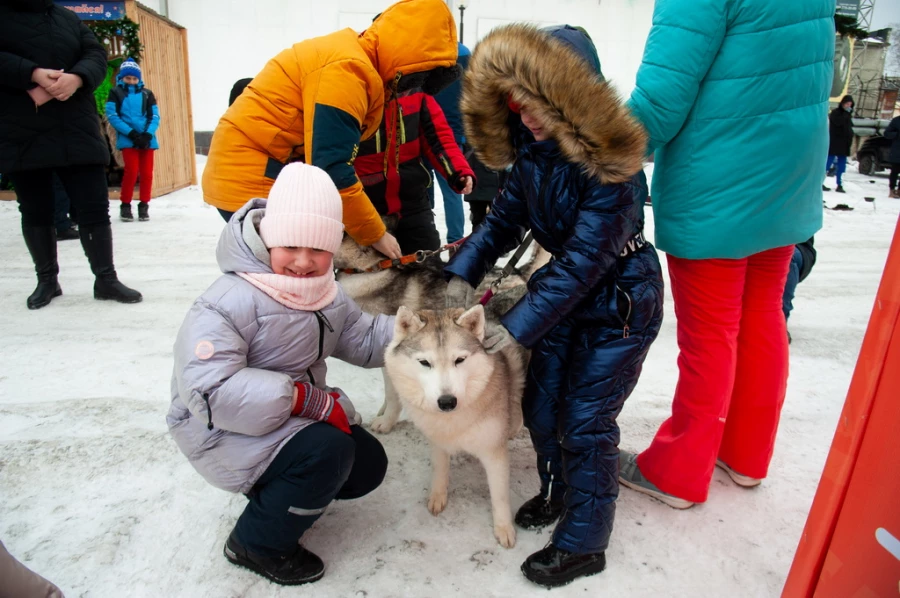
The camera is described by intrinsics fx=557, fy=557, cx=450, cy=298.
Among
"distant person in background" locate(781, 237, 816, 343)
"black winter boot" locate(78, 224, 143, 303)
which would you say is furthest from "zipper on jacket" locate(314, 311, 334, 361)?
"black winter boot" locate(78, 224, 143, 303)

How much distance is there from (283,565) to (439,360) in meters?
0.86

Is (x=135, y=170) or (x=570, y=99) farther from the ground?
(x=570, y=99)

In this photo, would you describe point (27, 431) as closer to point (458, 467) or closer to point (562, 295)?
point (458, 467)

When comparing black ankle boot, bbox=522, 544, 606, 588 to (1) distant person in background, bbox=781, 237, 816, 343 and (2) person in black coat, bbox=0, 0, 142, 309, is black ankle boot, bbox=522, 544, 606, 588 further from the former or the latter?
(2) person in black coat, bbox=0, 0, 142, 309

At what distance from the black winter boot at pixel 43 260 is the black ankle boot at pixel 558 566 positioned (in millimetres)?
4141

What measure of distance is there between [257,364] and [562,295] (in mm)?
1024

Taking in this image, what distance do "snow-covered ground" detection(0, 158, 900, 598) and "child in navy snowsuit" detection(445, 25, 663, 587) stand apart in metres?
0.30

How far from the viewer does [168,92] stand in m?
9.51

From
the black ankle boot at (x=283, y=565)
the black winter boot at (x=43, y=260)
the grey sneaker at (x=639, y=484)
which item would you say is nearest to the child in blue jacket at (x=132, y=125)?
the black winter boot at (x=43, y=260)

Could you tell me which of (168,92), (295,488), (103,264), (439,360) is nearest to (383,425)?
(439,360)

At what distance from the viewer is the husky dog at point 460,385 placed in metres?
2.03

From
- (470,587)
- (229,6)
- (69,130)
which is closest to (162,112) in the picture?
(69,130)

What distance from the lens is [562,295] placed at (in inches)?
68.7

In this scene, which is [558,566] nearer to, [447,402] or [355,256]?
[447,402]
